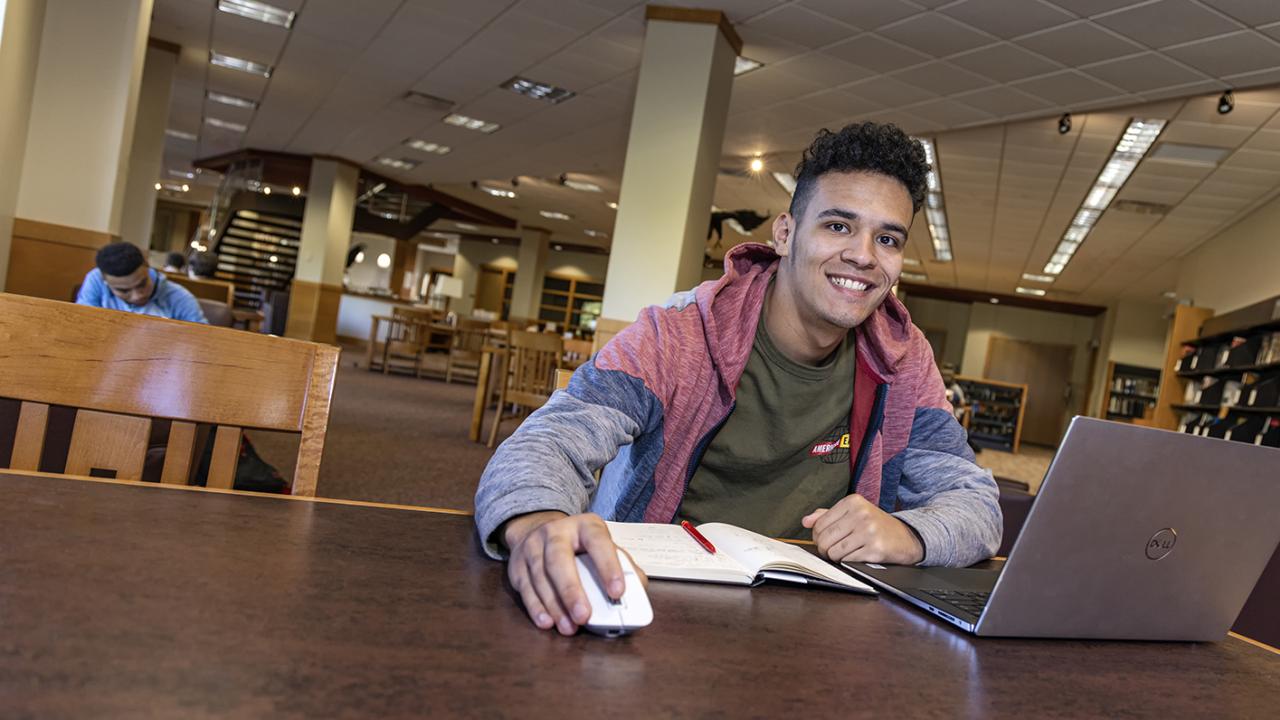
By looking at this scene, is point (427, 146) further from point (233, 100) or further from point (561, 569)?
point (561, 569)

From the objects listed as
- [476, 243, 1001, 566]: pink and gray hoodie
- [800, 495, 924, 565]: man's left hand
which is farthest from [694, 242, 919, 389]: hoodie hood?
[800, 495, 924, 565]: man's left hand

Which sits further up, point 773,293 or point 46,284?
point 773,293

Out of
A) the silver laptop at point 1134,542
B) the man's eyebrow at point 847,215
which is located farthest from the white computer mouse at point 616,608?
the man's eyebrow at point 847,215

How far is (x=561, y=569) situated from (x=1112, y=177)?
881 centimetres

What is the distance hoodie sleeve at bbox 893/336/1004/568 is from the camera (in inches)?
46.1

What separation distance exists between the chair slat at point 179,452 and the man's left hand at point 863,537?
803 millimetres

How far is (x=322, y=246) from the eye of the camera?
13.9 meters

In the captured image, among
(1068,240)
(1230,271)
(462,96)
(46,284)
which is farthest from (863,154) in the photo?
(1068,240)

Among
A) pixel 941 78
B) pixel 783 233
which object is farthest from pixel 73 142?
pixel 941 78

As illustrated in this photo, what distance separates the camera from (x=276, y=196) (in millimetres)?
17453

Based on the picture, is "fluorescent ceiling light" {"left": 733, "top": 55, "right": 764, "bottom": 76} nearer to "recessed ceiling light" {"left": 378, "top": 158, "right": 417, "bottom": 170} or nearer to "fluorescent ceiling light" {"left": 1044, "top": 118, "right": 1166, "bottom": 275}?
"fluorescent ceiling light" {"left": 1044, "top": 118, "right": 1166, "bottom": 275}

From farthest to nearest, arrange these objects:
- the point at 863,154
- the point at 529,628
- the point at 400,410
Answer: the point at 400,410, the point at 863,154, the point at 529,628

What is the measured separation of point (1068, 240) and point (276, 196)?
14218mm

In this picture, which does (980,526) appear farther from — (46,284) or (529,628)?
(46,284)
